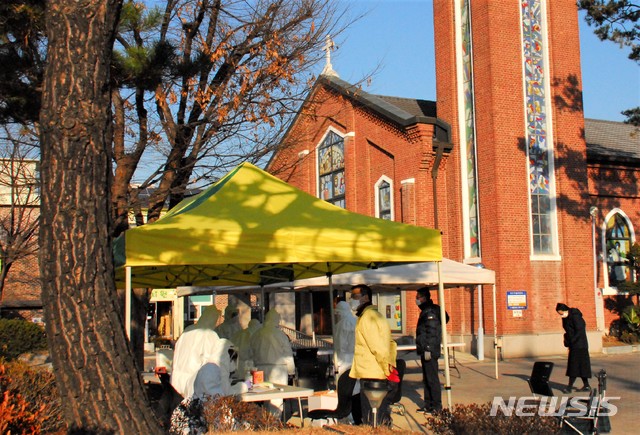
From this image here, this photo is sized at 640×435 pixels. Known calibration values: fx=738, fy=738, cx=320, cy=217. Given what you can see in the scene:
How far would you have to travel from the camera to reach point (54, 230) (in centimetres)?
557

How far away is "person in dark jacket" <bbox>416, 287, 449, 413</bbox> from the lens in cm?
1169

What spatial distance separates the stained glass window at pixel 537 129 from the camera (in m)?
23.7

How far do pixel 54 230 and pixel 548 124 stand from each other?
2121 cm

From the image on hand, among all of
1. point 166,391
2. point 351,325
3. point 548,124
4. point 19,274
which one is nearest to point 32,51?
point 166,391

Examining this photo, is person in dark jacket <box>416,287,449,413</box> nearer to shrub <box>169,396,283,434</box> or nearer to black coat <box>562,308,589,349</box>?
black coat <box>562,308,589,349</box>

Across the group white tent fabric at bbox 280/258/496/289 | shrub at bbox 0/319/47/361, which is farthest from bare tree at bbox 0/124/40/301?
white tent fabric at bbox 280/258/496/289

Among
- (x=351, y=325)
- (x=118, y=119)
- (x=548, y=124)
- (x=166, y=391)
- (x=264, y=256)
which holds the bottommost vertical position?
(x=166, y=391)

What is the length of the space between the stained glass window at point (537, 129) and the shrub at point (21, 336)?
1685cm

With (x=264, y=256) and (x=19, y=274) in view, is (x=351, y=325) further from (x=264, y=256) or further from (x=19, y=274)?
(x=19, y=274)

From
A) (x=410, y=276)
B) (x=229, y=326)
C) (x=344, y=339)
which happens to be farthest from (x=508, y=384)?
(x=229, y=326)

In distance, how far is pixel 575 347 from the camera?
13.6 m

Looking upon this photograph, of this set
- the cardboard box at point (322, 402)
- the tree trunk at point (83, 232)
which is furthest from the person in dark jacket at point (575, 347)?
the tree trunk at point (83, 232)

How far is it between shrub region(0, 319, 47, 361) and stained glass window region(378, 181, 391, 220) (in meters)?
12.5

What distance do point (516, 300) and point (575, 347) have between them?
8782 millimetres
